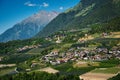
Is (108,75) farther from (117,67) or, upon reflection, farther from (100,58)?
(100,58)

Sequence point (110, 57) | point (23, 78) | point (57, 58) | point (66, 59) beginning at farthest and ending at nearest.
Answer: point (57, 58) < point (66, 59) < point (110, 57) < point (23, 78)

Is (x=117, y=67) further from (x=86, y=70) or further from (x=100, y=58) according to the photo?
(x=100, y=58)

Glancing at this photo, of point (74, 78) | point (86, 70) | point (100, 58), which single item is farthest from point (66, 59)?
point (74, 78)

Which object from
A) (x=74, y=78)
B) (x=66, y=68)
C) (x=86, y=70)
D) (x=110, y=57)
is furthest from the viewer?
(x=110, y=57)

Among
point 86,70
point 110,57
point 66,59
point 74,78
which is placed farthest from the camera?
point 66,59

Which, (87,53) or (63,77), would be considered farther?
(87,53)

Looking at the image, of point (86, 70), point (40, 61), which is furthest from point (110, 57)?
point (40, 61)

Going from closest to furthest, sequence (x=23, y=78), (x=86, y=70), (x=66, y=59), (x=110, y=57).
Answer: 1. (x=23, y=78)
2. (x=86, y=70)
3. (x=110, y=57)
4. (x=66, y=59)

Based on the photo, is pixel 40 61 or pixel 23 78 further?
pixel 40 61
